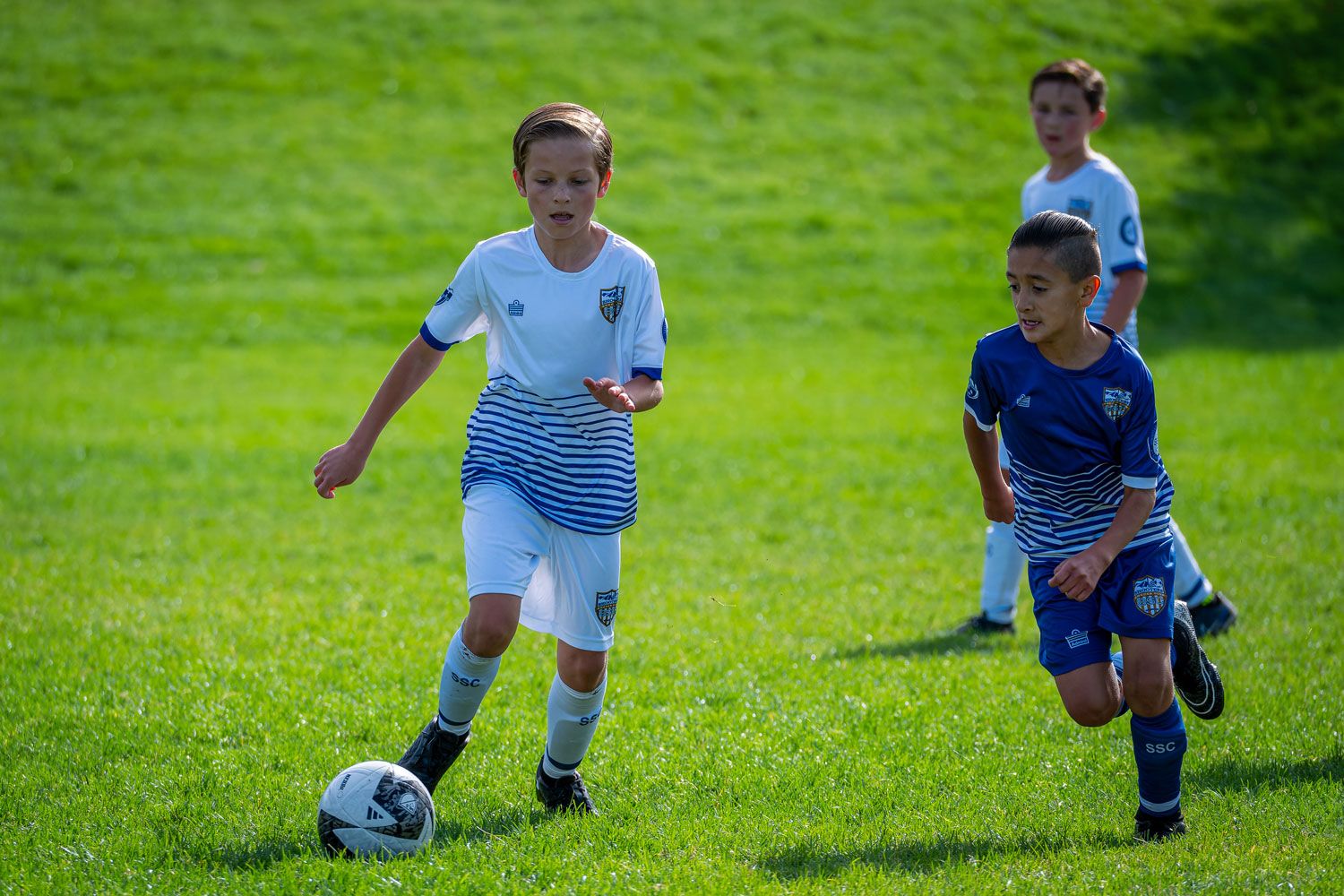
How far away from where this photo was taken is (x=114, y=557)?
870 cm

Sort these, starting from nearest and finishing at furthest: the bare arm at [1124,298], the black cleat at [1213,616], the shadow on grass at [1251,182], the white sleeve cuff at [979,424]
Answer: the white sleeve cuff at [979,424], the bare arm at [1124,298], the black cleat at [1213,616], the shadow on grass at [1251,182]

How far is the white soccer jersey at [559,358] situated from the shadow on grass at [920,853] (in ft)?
4.23

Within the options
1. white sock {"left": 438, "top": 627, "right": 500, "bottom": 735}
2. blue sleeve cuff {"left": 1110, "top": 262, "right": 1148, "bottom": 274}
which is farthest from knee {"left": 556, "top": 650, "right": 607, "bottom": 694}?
blue sleeve cuff {"left": 1110, "top": 262, "right": 1148, "bottom": 274}

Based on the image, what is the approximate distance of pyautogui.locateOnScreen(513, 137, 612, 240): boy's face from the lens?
4.38 metres

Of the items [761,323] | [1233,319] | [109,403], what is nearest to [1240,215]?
[1233,319]

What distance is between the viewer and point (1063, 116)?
693 centimetres

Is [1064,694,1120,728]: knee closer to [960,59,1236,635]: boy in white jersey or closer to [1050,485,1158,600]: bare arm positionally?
[1050,485,1158,600]: bare arm

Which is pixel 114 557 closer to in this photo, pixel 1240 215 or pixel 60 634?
pixel 60 634

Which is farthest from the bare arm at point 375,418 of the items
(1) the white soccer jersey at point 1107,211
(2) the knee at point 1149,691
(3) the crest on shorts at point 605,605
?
(1) the white soccer jersey at point 1107,211

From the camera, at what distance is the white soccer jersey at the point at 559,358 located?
4.51 meters

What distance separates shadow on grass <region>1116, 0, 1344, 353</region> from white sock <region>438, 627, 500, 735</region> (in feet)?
51.9

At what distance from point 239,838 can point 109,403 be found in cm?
1131

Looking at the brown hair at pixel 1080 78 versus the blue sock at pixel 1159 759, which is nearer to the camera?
the blue sock at pixel 1159 759

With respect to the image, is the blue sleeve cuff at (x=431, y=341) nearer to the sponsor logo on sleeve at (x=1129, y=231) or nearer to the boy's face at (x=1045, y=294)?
the boy's face at (x=1045, y=294)
